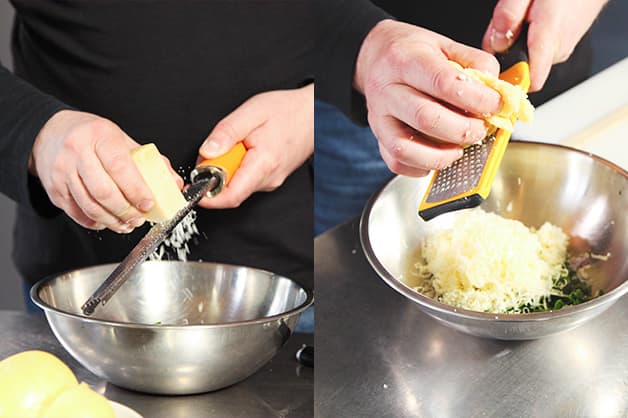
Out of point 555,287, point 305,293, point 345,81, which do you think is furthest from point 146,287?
point 555,287

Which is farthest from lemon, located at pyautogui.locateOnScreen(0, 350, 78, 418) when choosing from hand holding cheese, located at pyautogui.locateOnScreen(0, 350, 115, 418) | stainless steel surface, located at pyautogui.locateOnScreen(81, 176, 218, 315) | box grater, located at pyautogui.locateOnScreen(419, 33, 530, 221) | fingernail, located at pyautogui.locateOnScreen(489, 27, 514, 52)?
fingernail, located at pyautogui.locateOnScreen(489, 27, 514, 52)

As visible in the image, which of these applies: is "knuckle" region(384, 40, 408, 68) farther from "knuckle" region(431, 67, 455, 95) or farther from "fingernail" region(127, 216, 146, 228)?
"fingernail" region(127, 216, 146, 228)

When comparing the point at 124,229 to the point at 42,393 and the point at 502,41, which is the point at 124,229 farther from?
the point at 502,41

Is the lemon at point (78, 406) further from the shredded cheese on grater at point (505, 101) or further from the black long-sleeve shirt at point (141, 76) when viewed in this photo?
the shredded cheese on grater at point (505, 101)

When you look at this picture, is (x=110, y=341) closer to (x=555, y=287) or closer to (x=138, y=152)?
(x=138, y=152)

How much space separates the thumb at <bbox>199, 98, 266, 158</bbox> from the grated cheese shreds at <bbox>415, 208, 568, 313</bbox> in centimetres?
22

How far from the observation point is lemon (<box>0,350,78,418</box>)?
0.56 metres

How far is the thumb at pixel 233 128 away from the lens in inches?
31.1

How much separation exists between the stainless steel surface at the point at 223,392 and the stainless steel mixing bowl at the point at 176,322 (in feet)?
0.04

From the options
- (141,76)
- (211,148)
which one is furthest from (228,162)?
(141,76)

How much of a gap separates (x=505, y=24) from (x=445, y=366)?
347 mm

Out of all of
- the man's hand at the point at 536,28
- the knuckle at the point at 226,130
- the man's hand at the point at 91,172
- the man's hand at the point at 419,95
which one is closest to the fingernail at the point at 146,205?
the man's hand at the point at 91,172

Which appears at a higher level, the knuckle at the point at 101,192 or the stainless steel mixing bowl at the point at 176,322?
the knuckle at the point at 101,192

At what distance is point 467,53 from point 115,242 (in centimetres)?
38
